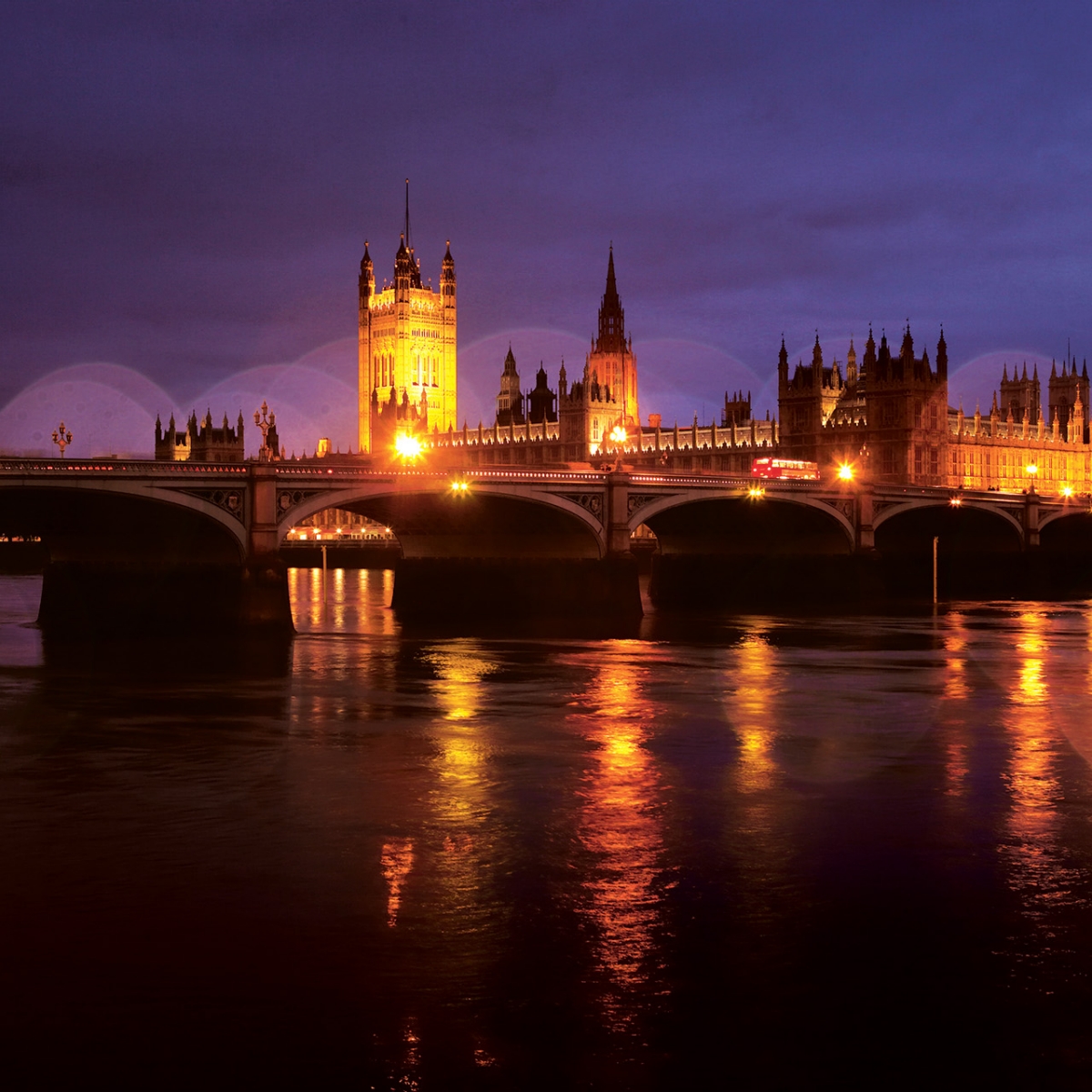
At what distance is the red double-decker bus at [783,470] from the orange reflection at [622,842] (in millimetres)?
47063

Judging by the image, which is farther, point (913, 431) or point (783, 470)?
point (913, 431)

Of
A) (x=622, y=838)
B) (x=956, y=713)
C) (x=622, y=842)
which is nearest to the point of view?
(x=622, y=842)

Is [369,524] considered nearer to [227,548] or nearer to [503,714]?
[227,548]

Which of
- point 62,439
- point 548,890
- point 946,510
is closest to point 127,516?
point 62,439

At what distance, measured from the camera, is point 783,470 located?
83.8 metres

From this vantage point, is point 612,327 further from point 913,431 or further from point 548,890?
point 548,890

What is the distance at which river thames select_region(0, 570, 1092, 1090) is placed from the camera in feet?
38.1

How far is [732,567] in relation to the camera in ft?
254

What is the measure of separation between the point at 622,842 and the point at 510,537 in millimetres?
49689

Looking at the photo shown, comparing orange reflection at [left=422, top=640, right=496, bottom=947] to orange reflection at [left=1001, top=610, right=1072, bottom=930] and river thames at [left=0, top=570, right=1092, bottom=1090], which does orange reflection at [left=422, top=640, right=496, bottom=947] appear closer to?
river thames at [left=0, top=570, right=1092, bottom=1090]

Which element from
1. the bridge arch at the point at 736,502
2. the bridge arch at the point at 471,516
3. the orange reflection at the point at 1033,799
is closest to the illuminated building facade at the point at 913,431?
the bridge arch at the point at 736,502

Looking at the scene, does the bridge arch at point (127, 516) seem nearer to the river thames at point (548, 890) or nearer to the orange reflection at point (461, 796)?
the orange reflection at point (461, 796)

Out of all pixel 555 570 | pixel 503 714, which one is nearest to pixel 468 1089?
pixel 503 714

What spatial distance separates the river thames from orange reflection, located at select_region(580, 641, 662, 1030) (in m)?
0.06
